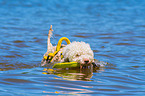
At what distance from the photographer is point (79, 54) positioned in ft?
23.1

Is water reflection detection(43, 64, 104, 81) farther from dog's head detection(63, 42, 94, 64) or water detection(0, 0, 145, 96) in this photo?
dog's head detection(63, 42, 94, 64)

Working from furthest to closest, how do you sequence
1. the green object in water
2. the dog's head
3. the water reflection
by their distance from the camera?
the green object in water < the dog's head < the water reflection

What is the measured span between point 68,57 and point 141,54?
11.8 feet

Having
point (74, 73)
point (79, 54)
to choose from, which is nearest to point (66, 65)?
point (74, 73)

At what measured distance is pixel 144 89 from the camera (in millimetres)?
5930

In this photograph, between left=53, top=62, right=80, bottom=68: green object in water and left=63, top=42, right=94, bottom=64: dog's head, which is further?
left=53, top=62, right=80, bottom=68: green object in water

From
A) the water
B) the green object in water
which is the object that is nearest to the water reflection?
the water

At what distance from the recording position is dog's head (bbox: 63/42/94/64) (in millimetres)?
6953

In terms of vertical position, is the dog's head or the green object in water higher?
the dog's head

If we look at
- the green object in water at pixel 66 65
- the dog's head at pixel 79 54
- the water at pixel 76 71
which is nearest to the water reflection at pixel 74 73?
the water at pixel 76 71

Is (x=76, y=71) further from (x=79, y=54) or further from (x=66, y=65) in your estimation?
(x=79, y=54)

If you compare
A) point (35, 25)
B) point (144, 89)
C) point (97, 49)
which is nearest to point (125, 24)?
point (35, 25)

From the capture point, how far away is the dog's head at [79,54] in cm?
695

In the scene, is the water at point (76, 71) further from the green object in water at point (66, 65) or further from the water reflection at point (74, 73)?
the green object in water at point (66, 65)
